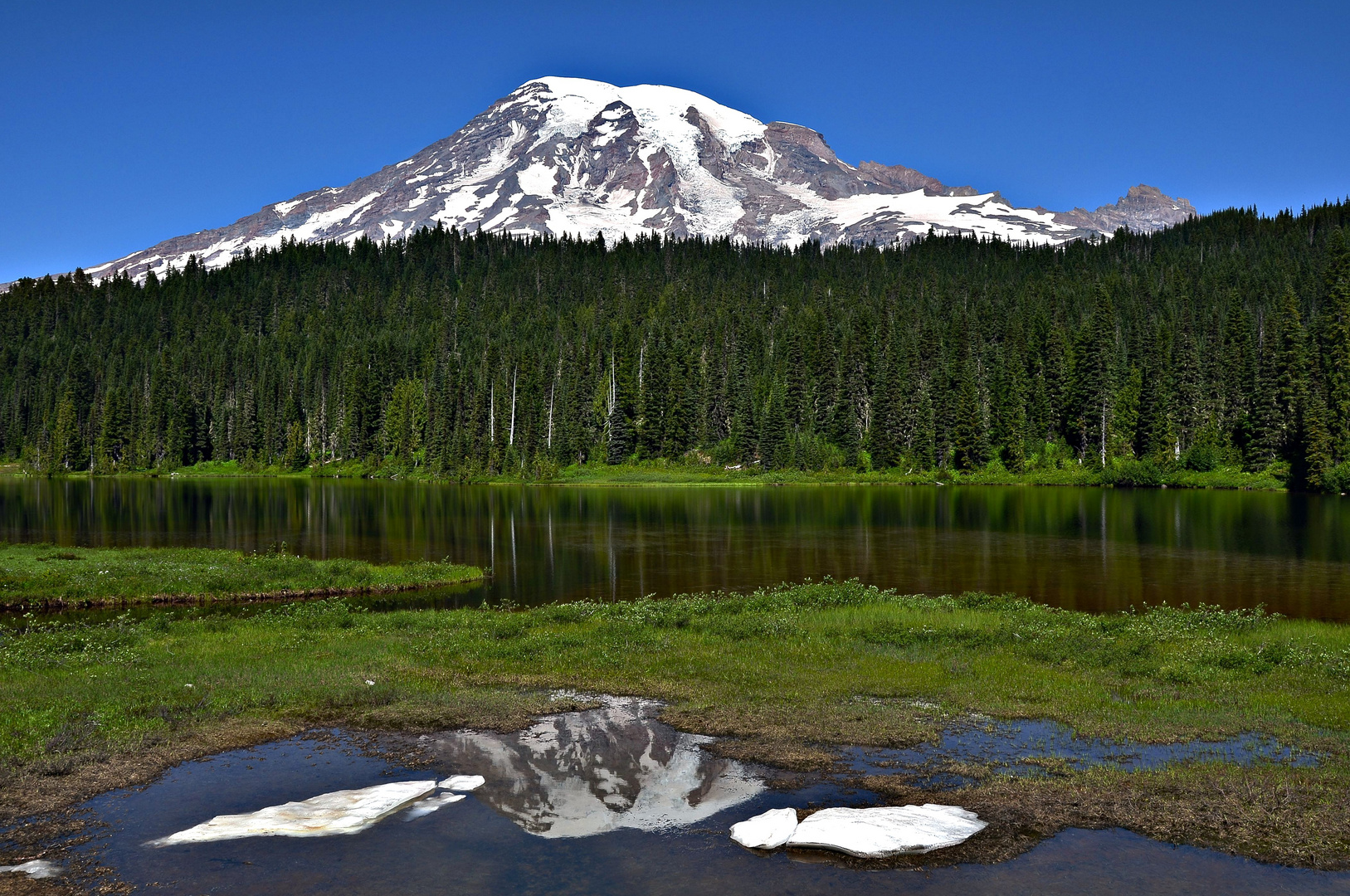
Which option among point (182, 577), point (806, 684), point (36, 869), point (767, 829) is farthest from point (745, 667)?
point (182, 577)

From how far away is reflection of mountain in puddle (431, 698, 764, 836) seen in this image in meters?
14.3

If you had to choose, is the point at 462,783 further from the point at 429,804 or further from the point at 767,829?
the point at 767,829

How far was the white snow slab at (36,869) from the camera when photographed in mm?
11781

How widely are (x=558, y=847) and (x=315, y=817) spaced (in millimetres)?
3712

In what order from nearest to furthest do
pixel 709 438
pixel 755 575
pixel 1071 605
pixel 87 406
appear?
pixel 1071 605 → pixel 755 575 → pixel 709 438 → pixel 87 406

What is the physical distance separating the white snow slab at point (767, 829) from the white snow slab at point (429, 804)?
14.8ft

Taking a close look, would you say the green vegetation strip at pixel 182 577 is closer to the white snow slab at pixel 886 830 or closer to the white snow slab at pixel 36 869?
Answer: the white snow slab at pixel 36 869

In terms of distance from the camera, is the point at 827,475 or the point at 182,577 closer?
the point at 182,577

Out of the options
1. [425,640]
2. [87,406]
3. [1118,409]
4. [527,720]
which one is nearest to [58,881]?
[527,720]

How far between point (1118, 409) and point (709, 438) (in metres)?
63.9

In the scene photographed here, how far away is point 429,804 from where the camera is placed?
14562 millimetres

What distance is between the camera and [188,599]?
39094 millimetres

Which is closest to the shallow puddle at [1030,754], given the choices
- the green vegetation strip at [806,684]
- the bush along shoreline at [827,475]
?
the green vegetation strip at [806,684]

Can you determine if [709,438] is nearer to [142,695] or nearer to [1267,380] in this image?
[1267,380]
